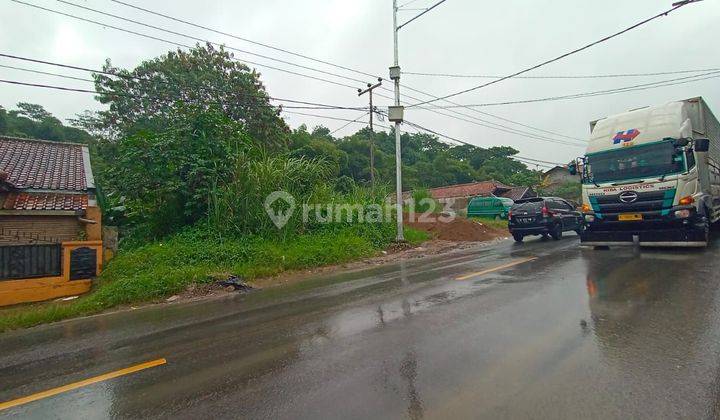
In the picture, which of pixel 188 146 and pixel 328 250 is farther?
pixel 188 146

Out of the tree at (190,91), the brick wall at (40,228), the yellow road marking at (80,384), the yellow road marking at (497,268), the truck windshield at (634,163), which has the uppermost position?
the tree at (190,91)

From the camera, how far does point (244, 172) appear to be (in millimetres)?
12531

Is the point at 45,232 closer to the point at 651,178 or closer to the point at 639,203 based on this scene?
the point at 639,203

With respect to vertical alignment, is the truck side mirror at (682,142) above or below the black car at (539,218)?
above

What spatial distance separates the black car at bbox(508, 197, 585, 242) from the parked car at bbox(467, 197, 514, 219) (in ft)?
35.1

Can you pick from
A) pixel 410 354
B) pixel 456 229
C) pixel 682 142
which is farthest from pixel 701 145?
pixel 456 229

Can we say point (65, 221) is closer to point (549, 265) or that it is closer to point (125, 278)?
point (125, 278)

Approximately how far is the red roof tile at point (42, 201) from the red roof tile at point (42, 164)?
0.49 metres

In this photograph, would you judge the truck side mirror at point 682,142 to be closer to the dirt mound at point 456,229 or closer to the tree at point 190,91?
the dirt mound at point 456,229

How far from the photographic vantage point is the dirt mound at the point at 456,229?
1787cm

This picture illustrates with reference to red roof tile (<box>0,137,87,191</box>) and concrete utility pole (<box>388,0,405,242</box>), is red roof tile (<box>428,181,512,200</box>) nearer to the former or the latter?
concrete utility pole (<box>388,0,405,242</box>)

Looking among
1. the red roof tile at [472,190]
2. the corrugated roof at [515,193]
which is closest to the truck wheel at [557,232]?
the red roof tile at [472,190]

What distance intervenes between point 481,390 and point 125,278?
9002 mm

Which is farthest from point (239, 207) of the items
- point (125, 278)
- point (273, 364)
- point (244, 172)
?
point (273, 364)
